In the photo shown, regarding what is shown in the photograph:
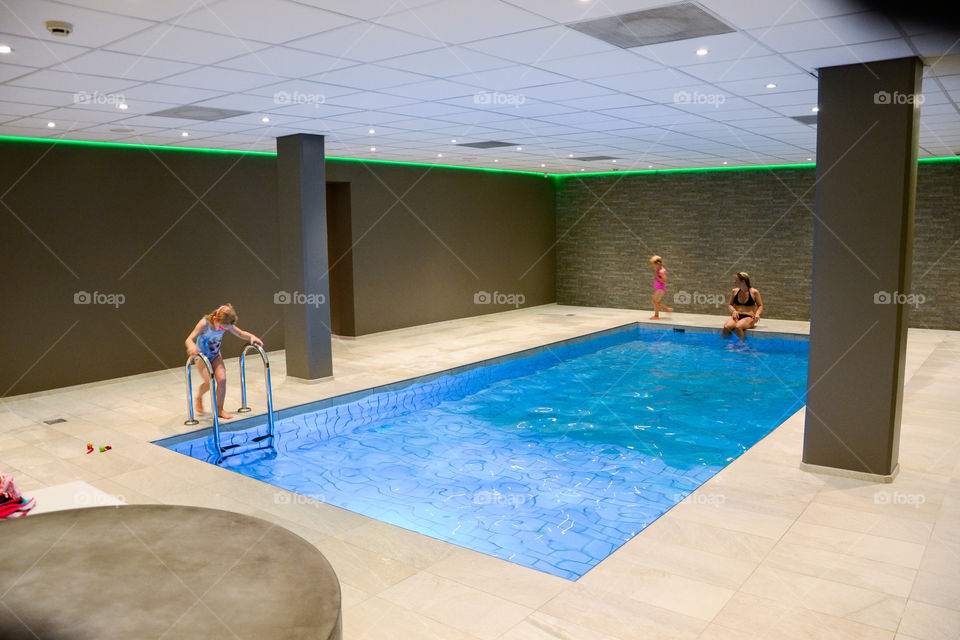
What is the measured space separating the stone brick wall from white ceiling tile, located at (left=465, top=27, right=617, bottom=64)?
9360mm

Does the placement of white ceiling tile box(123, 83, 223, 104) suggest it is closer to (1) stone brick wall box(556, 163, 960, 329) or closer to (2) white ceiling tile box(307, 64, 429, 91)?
(2) white ceiling tile box(307, 64, 429, 91)

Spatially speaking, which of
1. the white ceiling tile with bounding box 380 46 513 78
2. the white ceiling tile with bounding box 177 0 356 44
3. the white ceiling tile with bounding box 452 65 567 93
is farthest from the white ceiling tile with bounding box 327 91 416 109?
the white ceiling tile with bounding box 177 0 356 44

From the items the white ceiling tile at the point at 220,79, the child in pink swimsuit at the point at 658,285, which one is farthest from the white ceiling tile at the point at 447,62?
the child in pink swimsuit at the point at 658,285

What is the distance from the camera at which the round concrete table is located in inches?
56.1

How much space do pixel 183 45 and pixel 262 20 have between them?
2.28 feet

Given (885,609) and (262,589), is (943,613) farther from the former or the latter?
(262,589)

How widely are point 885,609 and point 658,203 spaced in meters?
11.1

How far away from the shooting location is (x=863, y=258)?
4559 mm

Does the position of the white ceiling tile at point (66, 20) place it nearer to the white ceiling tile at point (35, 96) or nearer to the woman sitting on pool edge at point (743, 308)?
the white ceiling tile at point (35, 96)

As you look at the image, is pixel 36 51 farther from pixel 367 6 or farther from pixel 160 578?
pixel 160 578

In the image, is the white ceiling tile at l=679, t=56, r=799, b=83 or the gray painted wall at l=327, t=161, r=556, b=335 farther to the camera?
the gray painted wall at l=327, t=161, r=556, b=335

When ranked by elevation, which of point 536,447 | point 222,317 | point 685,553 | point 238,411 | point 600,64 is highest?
point 600,64

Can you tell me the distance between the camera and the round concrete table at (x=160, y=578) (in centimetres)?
143

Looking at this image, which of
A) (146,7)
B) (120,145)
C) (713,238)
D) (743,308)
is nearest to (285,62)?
(146,7)
